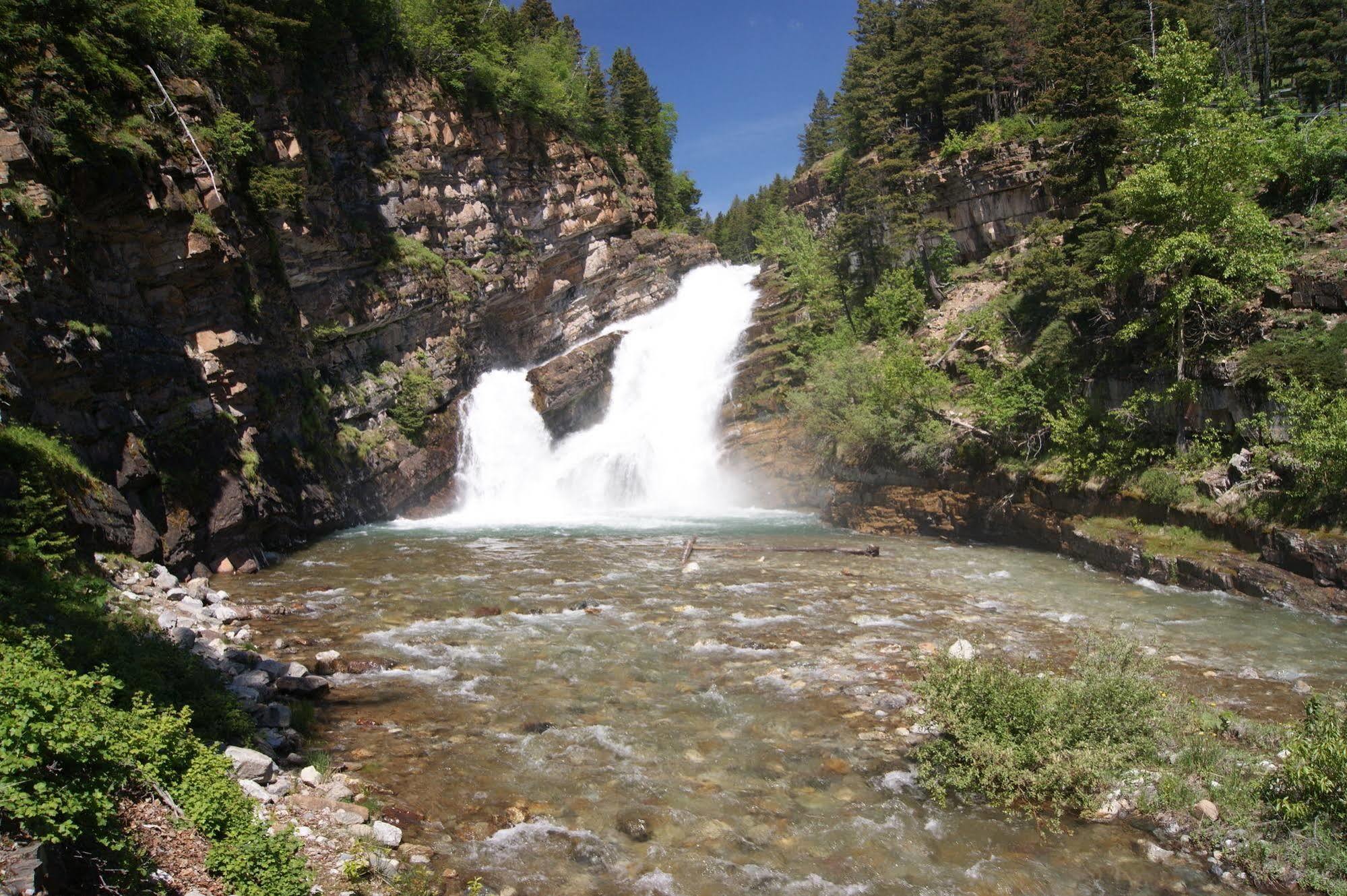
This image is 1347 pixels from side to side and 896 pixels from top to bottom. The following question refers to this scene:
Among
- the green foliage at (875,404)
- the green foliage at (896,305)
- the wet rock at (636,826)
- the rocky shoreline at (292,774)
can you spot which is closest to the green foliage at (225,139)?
the rocky shoreline at (292,774)

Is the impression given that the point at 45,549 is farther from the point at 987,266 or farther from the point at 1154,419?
the point at 987,266

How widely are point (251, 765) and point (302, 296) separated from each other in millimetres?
25440

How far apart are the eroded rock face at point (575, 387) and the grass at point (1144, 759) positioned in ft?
97.8

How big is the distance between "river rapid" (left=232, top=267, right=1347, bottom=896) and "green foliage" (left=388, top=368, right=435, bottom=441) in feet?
24.9

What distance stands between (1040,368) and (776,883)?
2034 centimetres

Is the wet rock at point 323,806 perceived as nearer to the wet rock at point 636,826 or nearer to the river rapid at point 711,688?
the river rapid at point 711,688

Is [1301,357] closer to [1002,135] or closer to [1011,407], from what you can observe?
[1011,407]

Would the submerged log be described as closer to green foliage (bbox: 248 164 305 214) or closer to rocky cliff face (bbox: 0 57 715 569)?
rocky cliff face (bbox: 0 57 715 569)

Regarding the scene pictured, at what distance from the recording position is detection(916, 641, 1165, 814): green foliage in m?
7.20

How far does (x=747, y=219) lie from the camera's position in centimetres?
8156

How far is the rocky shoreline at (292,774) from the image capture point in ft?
17.9

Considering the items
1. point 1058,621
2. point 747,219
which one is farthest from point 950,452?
point 747,219

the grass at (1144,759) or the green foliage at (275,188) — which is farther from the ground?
the green foliage at (275,188)

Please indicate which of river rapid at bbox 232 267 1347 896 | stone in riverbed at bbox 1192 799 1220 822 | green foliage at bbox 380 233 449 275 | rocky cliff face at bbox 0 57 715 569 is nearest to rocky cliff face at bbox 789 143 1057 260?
rocky cliff face at bbox 0 57 715 569
